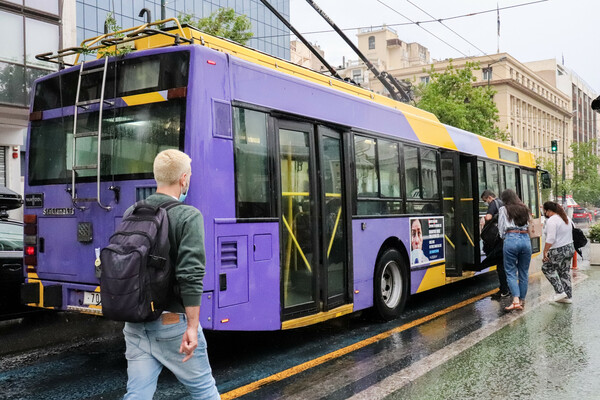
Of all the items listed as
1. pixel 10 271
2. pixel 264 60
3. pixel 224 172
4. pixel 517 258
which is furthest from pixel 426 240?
pixel 10 271

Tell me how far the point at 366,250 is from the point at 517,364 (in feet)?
7.57

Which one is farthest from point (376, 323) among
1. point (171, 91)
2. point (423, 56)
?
point (423, 56)

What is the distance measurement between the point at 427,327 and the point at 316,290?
2.01m

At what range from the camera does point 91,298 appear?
5.48 meters

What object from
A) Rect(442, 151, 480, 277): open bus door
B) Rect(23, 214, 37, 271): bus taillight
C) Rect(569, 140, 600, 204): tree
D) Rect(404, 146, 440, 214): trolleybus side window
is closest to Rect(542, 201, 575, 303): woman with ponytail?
Rect(442, 151, 480, 277): open bus door

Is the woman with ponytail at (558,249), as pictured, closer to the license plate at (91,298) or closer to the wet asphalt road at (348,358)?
the wet asphalt road at (348,358)

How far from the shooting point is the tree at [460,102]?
32.6 metres

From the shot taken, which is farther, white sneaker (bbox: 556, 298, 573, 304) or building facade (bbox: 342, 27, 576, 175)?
building facade (bbox: 342, 27, 576, 175)

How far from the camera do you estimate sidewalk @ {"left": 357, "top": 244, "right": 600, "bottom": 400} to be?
4.86m

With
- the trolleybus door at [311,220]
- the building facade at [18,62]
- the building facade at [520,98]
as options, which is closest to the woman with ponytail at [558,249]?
the trolleybus door at [311,220]

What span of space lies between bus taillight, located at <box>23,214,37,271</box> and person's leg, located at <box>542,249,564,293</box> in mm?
7366

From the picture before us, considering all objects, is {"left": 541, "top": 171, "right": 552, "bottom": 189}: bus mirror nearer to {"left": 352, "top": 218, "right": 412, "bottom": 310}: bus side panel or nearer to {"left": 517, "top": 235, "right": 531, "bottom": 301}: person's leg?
{"left": 517, "top": 235, "right": 531, "bottom": 301}: person's leg

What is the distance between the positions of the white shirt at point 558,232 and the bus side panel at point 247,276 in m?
5.26

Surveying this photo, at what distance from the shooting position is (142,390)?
3023 millimetres
